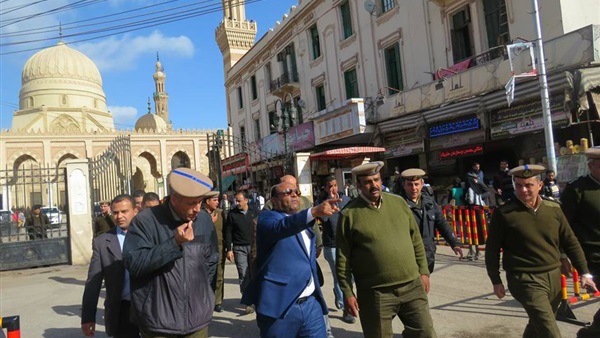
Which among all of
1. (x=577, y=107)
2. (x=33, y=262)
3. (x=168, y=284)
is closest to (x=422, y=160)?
(x=577, y=107)

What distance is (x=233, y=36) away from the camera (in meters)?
34.4

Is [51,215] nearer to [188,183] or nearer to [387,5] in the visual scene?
[387,5]

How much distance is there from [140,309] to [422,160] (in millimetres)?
15687

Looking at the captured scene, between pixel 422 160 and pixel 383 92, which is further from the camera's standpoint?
pixel 383 92

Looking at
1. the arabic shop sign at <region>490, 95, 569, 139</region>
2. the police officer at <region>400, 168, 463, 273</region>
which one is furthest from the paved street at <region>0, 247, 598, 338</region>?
the arabic shop sign at <region>490, 95, 569, 139</region>

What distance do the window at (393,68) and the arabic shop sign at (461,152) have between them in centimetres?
352

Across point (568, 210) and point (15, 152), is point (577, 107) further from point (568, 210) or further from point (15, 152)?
point (15, 152)

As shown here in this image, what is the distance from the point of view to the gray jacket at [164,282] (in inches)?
105

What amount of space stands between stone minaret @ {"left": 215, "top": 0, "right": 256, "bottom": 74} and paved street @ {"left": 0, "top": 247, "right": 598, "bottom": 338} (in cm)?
2658

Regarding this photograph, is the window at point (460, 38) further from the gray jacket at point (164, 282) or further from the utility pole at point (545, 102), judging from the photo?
the gray jacket at point (164, 282)

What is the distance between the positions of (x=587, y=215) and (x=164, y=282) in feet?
11.1

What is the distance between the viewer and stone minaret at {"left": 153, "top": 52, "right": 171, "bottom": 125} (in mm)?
87688

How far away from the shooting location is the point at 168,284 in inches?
106

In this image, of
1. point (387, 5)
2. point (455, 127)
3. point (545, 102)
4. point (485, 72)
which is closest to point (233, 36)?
point (387, 5)
